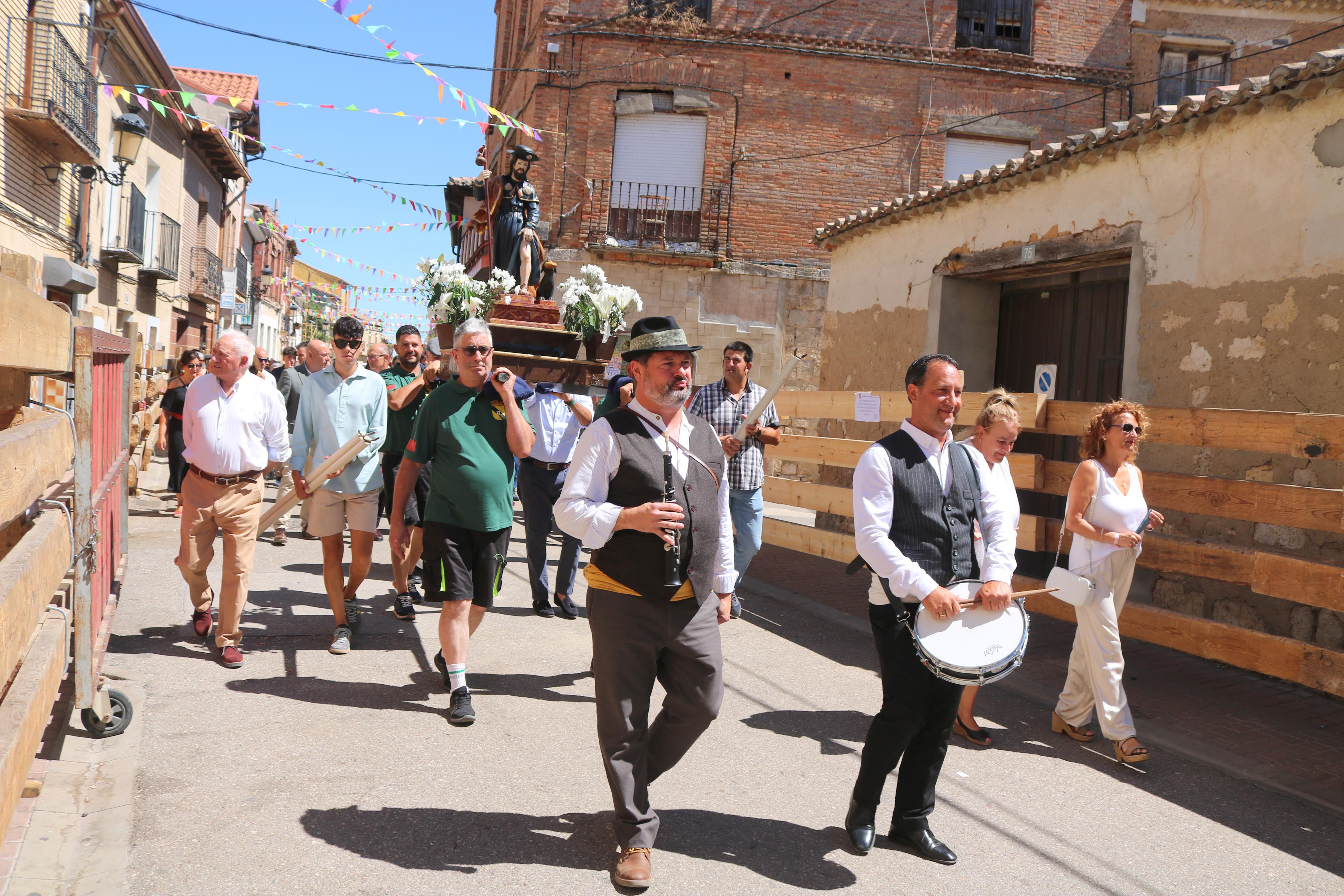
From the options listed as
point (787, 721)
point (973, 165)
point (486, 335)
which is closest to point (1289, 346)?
point (787, 721)

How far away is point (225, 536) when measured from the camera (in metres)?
6.10

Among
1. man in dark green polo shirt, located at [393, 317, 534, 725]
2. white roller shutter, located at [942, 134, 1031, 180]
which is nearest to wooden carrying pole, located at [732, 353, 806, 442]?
man in dark green polo shirt, located at [393, 317, 534, 725]

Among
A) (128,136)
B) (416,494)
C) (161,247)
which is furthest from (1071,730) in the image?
(161,247)

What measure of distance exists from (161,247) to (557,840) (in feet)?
80.6

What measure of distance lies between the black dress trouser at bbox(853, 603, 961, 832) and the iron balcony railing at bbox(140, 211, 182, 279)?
22763 mm

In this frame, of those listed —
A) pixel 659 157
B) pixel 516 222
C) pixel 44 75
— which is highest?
pixel 659 157

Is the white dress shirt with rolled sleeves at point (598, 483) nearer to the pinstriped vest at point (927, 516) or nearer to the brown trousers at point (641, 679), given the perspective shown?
the brown trousers at point (641, 679)

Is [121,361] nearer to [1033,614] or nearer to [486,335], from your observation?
[486,335]

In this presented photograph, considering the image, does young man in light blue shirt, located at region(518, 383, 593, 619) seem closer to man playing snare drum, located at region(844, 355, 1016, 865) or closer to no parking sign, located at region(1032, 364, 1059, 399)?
man playing snare drum, located at region(844, 355, 1016, 865)

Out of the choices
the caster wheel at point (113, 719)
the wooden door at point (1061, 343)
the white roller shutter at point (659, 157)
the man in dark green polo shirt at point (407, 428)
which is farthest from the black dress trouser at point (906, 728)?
the white roller shutter at point (659, 157)

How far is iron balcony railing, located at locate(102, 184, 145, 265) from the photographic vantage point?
20.8 metres

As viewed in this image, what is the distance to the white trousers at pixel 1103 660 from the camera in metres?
5.14

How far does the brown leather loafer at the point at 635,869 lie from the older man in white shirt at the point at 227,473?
3.30 meters

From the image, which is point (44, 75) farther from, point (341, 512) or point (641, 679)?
point (641, 679)
